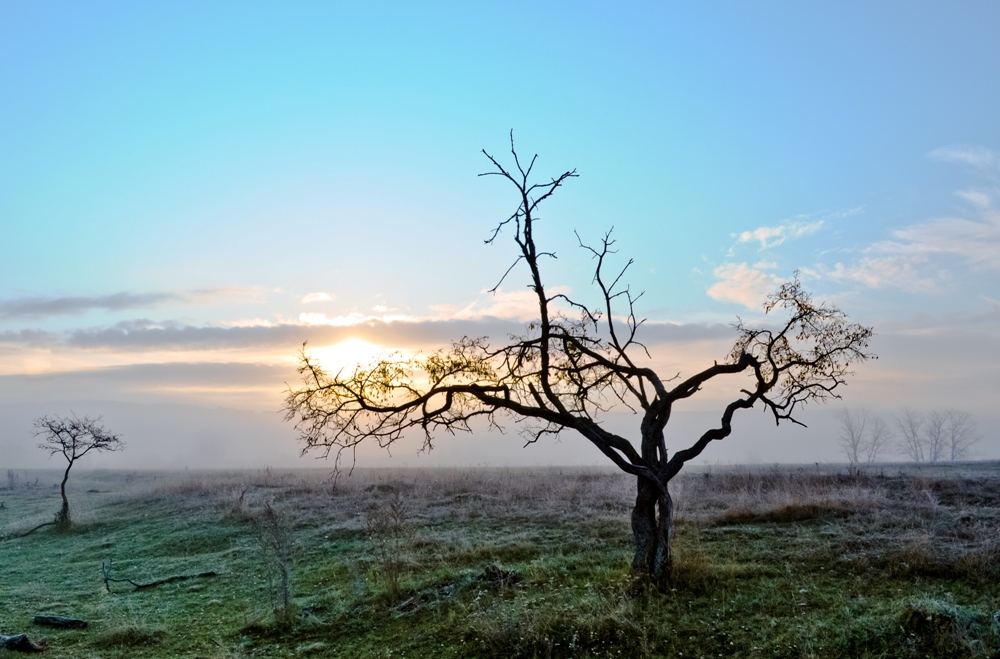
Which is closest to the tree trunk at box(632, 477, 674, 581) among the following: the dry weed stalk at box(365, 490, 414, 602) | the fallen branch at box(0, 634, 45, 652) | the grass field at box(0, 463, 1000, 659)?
the grass field at box(0, 463, 1000, 659)

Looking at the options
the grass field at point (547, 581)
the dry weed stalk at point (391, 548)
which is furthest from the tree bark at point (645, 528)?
the dry weed stalk at point (391, 548)

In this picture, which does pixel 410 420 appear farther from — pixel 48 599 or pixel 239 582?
pixel 48 599

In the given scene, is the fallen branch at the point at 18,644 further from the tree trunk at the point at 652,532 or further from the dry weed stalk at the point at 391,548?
the tree trunk at the point at 652,532

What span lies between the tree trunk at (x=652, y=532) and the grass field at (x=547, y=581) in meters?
0.34

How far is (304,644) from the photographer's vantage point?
10.9 metres

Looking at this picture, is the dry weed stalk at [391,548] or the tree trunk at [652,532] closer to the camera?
the tree trunk at [652,532]

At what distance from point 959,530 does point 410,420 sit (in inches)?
471

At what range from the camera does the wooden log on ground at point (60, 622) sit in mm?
12875

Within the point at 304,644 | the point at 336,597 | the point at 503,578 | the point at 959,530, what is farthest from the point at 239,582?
the point at 959,530

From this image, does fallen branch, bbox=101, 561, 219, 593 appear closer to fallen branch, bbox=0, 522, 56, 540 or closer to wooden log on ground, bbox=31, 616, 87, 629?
wooden log on ground, bbox=31, 616, 87, 629

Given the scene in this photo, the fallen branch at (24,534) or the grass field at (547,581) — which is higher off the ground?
the grass field at (547,581)

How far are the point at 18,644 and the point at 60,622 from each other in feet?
6.01

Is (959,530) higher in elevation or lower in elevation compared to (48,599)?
higher

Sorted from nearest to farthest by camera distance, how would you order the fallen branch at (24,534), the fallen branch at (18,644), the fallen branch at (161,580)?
1. the fallen branch at (18,644)
2. the fallen branch at (161,580)
3. the fallen branch at (24,534)
